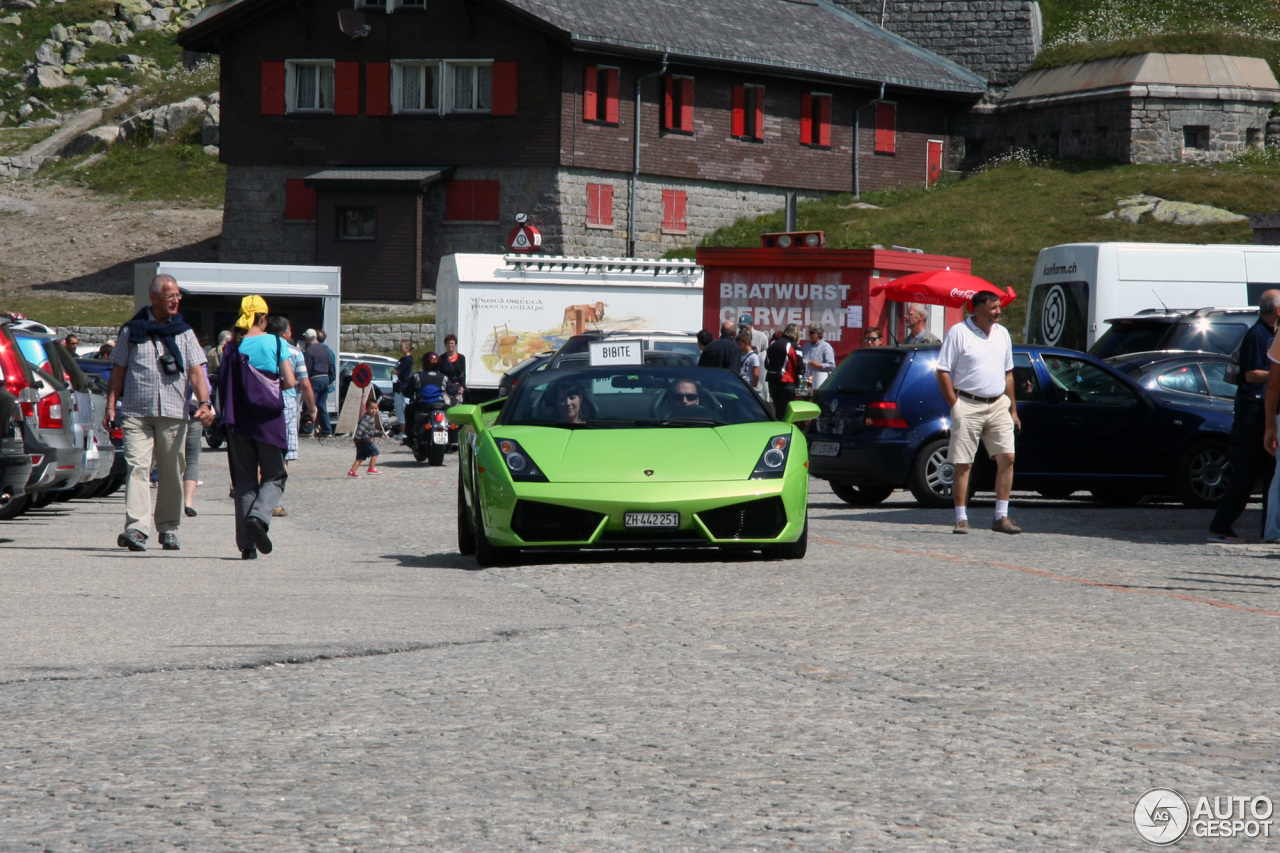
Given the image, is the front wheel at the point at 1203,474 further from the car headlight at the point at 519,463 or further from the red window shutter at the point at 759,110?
the red window shutter at the point at 759,110

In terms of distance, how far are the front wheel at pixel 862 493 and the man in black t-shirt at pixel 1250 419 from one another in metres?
4.50

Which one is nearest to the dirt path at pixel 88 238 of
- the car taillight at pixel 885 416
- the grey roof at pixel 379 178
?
the grey roof at pixel 379 178

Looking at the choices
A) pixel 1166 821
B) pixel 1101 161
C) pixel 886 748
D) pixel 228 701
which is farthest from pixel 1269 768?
pixel 1101 161

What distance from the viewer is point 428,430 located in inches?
937

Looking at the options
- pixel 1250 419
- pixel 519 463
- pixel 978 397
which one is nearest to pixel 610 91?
pixel 978 397

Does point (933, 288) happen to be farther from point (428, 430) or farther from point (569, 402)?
point (569, 402)

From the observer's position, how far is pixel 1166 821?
460 cm

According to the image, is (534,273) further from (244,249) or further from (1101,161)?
(1101,161)

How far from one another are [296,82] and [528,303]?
2087 centimetres

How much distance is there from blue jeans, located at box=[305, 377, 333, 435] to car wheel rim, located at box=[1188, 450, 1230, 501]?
15736 millimetres

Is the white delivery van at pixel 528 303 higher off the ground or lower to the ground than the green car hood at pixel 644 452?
Result: higher

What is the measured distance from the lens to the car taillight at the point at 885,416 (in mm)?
16344

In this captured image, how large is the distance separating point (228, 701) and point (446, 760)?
1314mm

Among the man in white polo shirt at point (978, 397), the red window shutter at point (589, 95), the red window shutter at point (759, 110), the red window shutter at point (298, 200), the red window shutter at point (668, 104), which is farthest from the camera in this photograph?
the red window shutter at point (759, 110)
